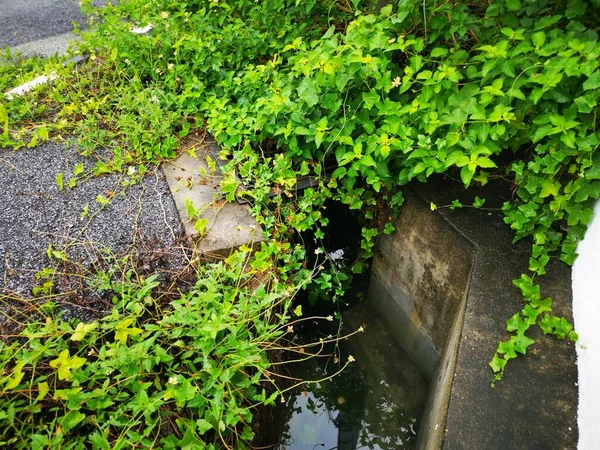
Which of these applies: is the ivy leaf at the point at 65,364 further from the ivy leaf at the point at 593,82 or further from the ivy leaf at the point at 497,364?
the ivy leaf at the point at 593,82

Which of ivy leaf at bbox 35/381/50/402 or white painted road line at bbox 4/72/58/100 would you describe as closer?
ivy leaf at bbox 35/381/50/402

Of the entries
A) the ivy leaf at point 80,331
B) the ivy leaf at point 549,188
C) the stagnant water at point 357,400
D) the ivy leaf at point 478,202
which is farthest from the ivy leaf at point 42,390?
the ivy leaf at point 549,188

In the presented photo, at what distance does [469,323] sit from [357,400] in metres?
1.28

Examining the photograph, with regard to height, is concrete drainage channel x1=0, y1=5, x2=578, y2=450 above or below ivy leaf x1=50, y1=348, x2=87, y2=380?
below

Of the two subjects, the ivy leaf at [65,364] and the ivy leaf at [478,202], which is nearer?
the ivy leaf at [65,364]

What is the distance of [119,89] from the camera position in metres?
3.94

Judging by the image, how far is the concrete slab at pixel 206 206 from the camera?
9.53 feet

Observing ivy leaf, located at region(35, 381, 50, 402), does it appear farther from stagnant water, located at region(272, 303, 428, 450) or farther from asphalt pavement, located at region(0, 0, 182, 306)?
stagnant water, located at region(272, 303, 428, 450)

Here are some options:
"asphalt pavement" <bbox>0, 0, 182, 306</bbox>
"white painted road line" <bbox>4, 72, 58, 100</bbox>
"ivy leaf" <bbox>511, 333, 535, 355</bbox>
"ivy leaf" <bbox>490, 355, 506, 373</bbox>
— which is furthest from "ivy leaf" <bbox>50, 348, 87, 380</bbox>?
"white painted road line" <bbox>4, 72, 58, 100</bbox>

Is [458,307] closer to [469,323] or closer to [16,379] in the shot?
[469,323]

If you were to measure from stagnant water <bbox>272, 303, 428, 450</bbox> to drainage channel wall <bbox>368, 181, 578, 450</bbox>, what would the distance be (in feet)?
0.64

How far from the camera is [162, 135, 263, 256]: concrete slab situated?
114 inches

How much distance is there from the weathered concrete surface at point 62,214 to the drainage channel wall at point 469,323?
1738mm

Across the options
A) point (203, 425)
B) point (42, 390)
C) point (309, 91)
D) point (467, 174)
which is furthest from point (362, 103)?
point (42, 390)
